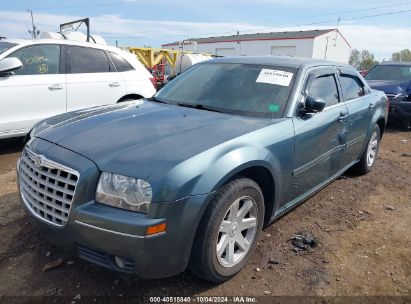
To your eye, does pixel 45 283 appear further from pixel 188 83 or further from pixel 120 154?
pixel 188 83

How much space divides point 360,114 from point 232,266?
280 centimetres

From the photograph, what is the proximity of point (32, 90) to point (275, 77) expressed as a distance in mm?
3702

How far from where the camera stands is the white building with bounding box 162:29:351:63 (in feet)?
143

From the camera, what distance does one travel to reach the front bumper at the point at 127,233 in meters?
2.25

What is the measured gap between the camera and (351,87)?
15.6 feet

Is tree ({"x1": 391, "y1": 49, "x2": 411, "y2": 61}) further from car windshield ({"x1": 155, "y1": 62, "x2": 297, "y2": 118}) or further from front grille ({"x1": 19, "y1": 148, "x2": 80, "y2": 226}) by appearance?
front grille ({"x1": 19, "y1": 148, "x2": 80, "y2": 226})

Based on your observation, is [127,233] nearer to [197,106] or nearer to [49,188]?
[49,188]

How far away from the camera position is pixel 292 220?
393cm

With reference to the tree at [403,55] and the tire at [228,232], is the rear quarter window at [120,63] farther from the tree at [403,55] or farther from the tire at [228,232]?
the tree at [403,55]

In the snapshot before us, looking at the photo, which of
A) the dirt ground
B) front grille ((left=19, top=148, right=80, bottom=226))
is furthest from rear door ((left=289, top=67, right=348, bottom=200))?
front grille ((left=19, top=148, right=80, bottom=226))

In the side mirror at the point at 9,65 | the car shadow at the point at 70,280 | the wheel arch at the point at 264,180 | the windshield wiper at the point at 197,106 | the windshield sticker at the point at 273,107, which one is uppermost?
the side mirror at the point at 9,65

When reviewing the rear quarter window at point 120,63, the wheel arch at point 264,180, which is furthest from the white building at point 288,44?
the wheel arch at point 264,180

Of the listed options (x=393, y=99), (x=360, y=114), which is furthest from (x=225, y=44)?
(x=360, y=114)

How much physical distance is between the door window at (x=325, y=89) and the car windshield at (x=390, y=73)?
22.5ft
